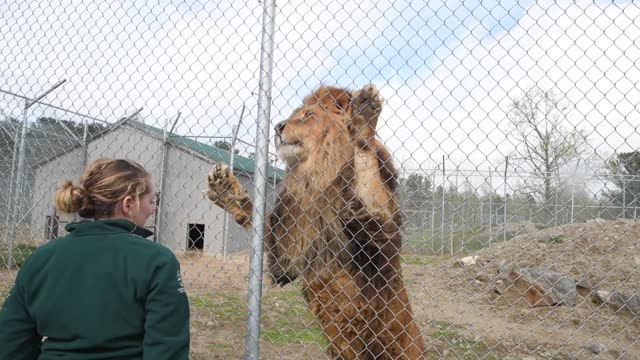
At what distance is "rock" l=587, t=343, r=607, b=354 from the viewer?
6.90 meters

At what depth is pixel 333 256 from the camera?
368 centimetres

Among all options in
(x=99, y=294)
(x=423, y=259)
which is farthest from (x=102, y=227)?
(x=423, y=259)

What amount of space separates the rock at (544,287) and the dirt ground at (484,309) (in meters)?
0.16

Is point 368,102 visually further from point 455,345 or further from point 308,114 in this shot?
point 455,345

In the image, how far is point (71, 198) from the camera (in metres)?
2.08

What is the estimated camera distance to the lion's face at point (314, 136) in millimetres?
3701

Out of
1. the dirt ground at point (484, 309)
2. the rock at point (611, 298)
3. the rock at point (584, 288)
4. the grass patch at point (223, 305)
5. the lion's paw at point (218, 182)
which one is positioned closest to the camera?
the lion's paw at point (218, 182)

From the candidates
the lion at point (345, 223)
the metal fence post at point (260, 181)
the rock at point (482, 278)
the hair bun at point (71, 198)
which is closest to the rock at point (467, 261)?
the rock at point (482, 278)

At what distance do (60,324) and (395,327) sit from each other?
7.93 ft

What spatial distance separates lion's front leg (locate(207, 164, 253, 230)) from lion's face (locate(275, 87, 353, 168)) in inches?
16.9

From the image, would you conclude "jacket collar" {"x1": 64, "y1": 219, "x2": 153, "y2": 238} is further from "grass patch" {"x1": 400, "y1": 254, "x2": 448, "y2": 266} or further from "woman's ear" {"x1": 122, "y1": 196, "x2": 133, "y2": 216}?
"grass patch" {"x1": 400, "y1": 254, "x2": 448, "y2": 266}

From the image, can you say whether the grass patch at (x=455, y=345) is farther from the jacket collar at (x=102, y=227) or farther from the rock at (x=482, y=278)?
the jacket collar at (x=102, y=227)

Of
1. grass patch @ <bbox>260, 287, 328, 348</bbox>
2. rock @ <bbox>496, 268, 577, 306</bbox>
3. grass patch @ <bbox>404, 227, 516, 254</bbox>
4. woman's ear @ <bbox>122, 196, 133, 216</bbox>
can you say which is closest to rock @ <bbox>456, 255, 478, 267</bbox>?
grass patch @ <bbox>404, 227, 516, 254</bbox>

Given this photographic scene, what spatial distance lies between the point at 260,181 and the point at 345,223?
739 millimetres
